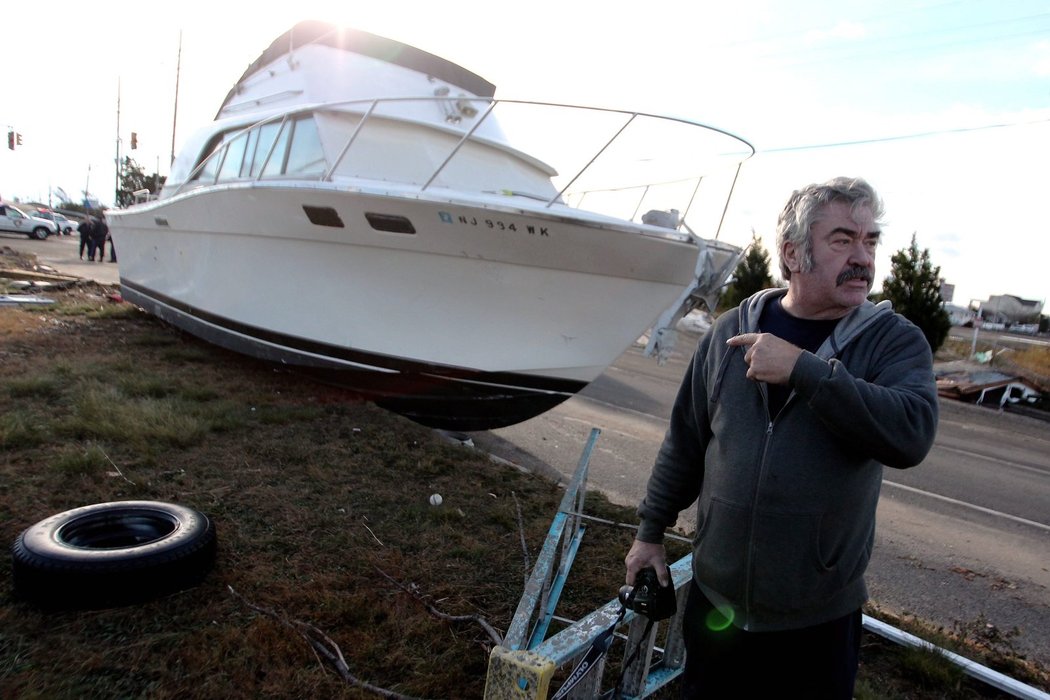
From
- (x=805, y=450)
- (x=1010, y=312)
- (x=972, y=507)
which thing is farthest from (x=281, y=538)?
(x=1010, y=312)

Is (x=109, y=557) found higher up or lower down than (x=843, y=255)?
lower down

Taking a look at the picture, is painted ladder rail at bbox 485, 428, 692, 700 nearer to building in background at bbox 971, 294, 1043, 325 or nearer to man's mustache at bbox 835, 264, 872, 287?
man's mustache at bbox 835, 264, 872, 287

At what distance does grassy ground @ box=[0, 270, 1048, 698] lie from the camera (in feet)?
7.83

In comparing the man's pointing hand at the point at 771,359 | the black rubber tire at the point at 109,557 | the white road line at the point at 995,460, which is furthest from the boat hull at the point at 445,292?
the white road line at the point at 995,460

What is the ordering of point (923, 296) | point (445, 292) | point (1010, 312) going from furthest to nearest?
point (1010, 312) < point (923, 296) < point (445, 292)

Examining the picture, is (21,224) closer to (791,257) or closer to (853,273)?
(791,257)

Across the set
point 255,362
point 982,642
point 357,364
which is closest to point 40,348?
point 255,362

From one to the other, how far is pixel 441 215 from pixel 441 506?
2.19 meters

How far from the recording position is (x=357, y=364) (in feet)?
19.4

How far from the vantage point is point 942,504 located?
582 centimetres

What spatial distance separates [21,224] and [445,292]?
36.8 meters

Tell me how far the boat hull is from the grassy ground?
53 centimetres

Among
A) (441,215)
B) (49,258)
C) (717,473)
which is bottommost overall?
(49,258)

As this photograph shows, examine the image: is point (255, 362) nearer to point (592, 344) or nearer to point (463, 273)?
point (463, 273)
